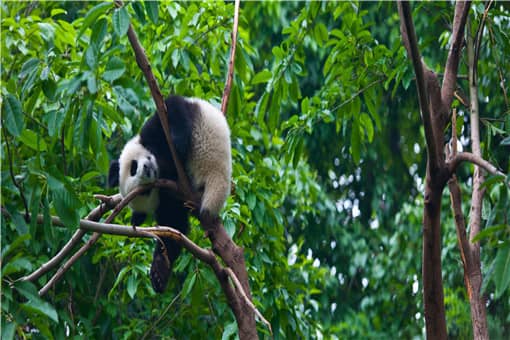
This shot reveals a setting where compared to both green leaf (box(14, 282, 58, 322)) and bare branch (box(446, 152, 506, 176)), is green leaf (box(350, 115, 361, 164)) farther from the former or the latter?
green leaf (box(14, 282, 58, 322))

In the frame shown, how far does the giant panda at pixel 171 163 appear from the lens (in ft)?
12.0

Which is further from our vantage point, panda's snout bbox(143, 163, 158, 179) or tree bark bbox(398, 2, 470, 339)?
panda's snout bbox(143, 163, 158, 179)

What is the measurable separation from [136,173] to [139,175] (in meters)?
0.04

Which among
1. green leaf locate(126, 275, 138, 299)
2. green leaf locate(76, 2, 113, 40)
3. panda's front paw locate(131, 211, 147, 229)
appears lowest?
green leaf locate(126, 275, 138, 299)

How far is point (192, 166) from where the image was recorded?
12.4 feet

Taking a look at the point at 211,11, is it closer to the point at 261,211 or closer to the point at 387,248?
the point at 261,211

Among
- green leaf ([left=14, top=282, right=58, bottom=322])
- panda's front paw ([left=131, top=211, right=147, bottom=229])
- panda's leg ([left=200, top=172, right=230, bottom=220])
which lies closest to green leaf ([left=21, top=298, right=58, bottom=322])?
green leaf ([left=14, top=282, right=58, bottom=322])

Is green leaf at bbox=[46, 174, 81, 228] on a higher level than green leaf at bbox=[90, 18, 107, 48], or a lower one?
lower

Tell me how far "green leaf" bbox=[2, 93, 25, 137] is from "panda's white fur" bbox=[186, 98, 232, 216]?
1275 mm

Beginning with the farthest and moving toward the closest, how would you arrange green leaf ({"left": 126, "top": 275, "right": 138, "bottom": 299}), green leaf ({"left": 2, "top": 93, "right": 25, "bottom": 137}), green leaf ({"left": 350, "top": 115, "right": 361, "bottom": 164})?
green leaf ({"left": 126, "top": 275, "right": 138, "bottom": 299}), green leaf ({"left": 350, "top": 115, "right": 361, "bottom": 164}), green leaf ({"left": 2, "top": 93, "right": 25, "bottom": 137})

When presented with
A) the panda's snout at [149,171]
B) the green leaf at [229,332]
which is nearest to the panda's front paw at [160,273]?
the panda's snout at [149,171]

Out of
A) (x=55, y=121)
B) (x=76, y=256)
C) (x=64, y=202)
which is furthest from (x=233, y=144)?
(x=64, y=202)

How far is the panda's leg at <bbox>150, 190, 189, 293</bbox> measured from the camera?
3.67m

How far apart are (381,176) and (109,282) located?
4.22 meters
